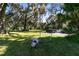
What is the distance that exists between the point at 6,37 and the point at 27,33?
330 mm

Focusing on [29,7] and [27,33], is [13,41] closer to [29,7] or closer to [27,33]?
[27,33]

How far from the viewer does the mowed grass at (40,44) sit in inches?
126

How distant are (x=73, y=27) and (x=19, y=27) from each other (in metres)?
0.83

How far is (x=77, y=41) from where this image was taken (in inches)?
127

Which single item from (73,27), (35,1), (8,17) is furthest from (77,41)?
(8,17)

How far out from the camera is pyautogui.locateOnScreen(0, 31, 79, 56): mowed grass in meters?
3.19

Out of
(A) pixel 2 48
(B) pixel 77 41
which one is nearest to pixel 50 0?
(B) pixel 77 41

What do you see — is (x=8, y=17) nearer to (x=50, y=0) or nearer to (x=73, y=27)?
(x=50, y=0)

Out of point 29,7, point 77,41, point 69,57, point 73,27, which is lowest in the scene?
point 69,57

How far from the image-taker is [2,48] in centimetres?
320

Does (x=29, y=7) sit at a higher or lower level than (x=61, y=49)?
higher

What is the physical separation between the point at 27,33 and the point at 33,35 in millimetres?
97

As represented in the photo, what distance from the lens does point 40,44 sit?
10.6 ft

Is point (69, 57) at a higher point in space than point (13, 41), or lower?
lower
